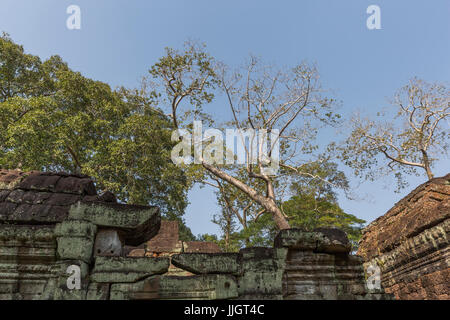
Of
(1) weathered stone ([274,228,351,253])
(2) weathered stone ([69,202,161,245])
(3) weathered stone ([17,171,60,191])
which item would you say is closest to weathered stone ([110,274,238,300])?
(2) weathered stone ([69,202,161,245])

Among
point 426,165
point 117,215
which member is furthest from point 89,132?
point 426,165

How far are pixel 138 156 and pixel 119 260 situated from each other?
45.1ft

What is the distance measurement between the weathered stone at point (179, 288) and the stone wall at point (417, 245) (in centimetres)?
394

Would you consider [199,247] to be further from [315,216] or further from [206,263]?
[315,216]

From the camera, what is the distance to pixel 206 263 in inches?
119

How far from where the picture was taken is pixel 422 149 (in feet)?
51.5

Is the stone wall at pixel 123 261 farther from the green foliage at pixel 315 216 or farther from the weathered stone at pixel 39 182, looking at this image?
the green foliage at pixel 315 216

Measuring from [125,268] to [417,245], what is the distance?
199 inches

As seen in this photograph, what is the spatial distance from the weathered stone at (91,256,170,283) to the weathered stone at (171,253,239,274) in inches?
6.4

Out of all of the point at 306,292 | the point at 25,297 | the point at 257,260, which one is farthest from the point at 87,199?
the point at 306,292

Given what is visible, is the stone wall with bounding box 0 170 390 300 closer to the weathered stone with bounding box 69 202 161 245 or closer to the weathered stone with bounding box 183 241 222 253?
the weathered stone with bounding box 69 202 161 245

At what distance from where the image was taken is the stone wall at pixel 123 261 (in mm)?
2828

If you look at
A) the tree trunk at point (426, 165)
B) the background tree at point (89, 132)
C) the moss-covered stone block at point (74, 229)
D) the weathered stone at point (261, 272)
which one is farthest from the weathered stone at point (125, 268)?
the tree trunk at point (426, 165)

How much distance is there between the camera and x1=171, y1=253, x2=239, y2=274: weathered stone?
9.83ft
